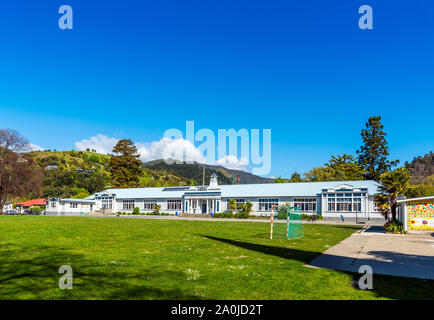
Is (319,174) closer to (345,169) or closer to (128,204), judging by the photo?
(345,169)

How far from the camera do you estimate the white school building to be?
4841 cm

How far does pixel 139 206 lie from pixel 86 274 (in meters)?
61.7

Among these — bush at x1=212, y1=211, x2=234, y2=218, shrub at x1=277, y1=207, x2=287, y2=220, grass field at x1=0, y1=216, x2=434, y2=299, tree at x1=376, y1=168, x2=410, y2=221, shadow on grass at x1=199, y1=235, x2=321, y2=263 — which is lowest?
bush at x1=212, y1=211, x2=234, y2=218

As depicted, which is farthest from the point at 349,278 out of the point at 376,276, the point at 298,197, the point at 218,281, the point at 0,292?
the point at 298,197

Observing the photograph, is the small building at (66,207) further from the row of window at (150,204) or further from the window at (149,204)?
the window at (149,204)

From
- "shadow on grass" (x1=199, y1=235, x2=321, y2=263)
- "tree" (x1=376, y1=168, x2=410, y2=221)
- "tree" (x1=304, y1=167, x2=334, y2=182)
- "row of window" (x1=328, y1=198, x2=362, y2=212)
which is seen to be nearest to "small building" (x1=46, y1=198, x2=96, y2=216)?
"row of window" (x1=328, y1=198, x2=362, y2=212)

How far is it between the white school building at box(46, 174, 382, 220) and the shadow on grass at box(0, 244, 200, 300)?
4399 centimetres

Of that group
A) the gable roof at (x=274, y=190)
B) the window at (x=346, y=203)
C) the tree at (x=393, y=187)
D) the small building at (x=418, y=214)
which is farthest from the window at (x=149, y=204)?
the small building at (x=418, y=214)

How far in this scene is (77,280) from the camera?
806cm

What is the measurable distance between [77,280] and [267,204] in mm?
48965

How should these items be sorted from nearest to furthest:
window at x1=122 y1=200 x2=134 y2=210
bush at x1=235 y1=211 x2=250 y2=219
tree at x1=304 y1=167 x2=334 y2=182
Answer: bush at x1=235 y1=211 x2=250 y2=219, window at x1=122 y1=200 x2=134 y2=210, tree at x1=304 y1=167 x2=334 y2=182

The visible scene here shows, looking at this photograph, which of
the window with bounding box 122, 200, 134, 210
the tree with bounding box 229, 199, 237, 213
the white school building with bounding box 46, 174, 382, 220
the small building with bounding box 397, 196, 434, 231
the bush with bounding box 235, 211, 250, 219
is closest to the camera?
the small building with bounding box 397, 196, 434, 231

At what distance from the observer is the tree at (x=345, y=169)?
72613 mm

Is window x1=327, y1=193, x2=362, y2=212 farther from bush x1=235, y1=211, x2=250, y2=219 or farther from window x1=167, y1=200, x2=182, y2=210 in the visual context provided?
window x1=167, y1=200, x2=182, y2=210
